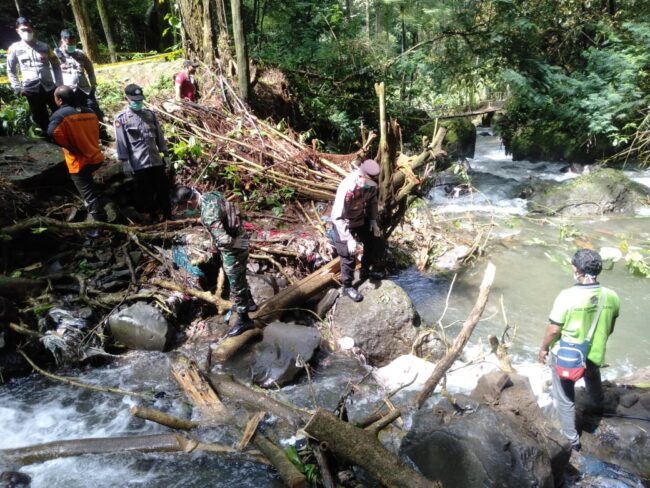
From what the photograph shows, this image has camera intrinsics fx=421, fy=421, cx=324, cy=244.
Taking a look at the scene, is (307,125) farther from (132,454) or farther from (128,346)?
(132,454)

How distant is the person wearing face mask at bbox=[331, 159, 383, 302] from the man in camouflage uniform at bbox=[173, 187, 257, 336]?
4.05 ft

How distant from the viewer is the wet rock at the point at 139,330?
211 inches

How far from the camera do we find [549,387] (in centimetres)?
481

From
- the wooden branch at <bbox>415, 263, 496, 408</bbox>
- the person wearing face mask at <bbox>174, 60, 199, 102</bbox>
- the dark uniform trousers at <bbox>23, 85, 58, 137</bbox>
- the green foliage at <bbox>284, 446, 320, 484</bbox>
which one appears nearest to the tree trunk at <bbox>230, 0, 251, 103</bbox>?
the person wearing face mask at <bbox>174, 60, 199, 102</bbox>

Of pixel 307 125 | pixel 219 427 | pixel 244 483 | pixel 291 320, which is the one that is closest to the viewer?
pixel 244 483

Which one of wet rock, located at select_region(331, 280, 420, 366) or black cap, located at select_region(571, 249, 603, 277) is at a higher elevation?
black cap, located at select_region(571, 249, 603, 277)

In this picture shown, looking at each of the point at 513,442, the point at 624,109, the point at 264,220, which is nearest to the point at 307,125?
the point at 264,220

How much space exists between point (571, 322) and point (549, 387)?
4.95ft

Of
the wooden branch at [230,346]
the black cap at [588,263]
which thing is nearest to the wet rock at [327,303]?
the wooden branch at [230,346]

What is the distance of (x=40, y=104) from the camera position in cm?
723

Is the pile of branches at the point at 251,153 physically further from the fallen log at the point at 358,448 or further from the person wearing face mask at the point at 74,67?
the fallen log at the point at 358,448

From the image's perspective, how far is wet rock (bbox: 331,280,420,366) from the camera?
5.61 metres

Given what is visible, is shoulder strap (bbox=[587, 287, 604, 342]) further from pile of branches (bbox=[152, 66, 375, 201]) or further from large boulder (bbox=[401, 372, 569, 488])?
pile of branches (bbox=[152, 66, 375, 201])

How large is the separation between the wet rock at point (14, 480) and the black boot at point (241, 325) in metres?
2.37
